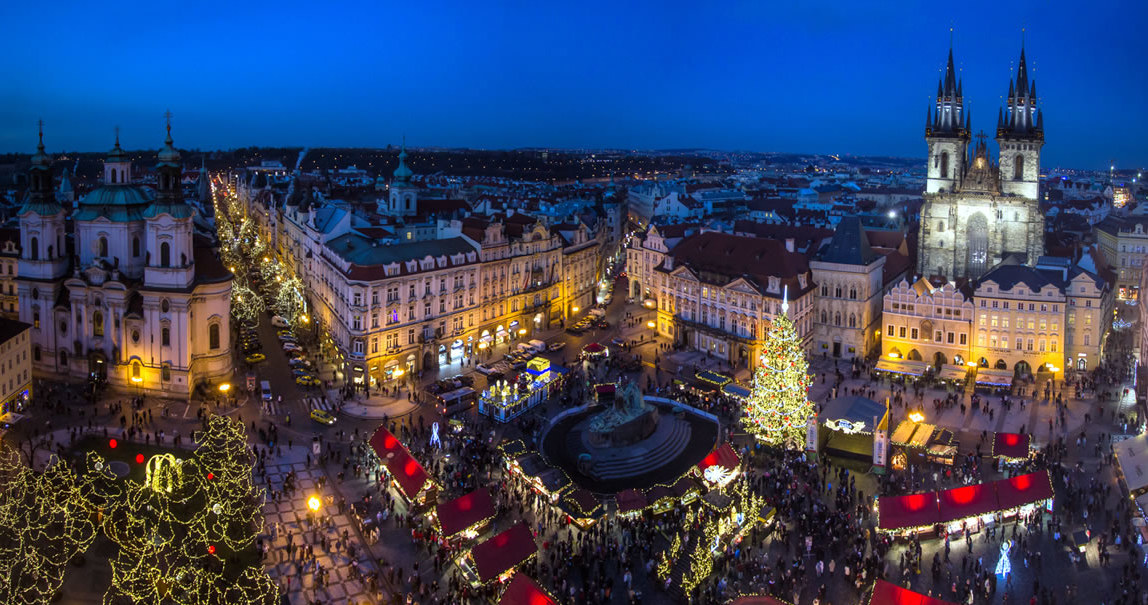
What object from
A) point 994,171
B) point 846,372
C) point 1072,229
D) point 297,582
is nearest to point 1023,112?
point 994,171

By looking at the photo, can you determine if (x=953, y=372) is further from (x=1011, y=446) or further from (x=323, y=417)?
(x=323, y=417)

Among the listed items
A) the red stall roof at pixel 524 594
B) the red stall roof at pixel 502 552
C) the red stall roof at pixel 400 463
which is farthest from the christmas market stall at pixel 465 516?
the red stall roof at pixel 524 594

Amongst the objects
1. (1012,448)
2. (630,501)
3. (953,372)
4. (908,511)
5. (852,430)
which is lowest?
(630,501)

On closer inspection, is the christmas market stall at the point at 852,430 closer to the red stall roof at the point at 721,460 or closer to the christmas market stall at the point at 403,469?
the red stall roof at the point at 721,460

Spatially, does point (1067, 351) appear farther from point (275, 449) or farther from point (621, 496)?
point (275, 449)

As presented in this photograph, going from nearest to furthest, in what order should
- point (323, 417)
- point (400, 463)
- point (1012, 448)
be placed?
1. point (400, 463)
2. point (1012, 448)
3. point (323, 417)

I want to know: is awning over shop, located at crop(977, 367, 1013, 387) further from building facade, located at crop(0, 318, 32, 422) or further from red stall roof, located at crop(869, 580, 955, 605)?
building facade, located at crop(0, 318, 32, 422)

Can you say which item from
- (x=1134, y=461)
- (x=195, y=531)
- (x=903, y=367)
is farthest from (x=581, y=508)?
(x=903, y=367)
